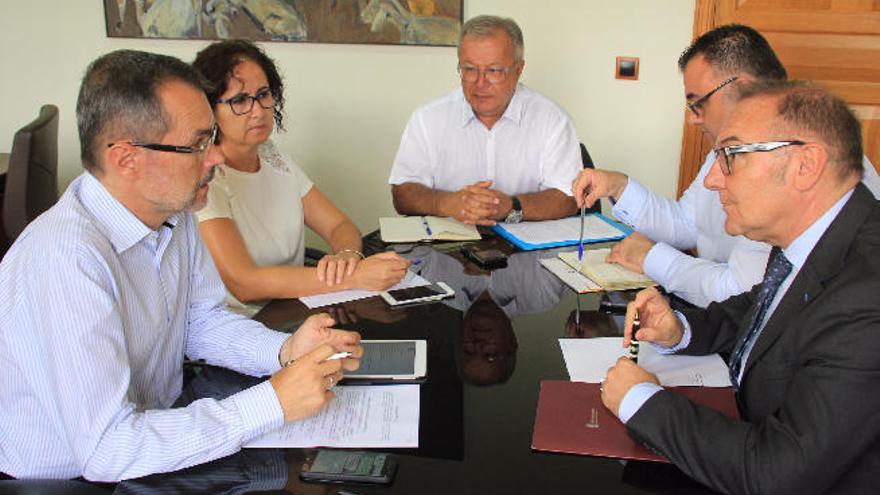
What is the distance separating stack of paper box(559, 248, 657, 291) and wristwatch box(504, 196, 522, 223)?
394 mm

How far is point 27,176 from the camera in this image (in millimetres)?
2588

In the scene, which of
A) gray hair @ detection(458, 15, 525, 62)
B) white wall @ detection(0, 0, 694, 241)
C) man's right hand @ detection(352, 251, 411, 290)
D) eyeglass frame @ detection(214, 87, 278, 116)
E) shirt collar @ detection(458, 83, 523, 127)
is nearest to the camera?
man's right hand @ detection(352, 251, 411, 290)

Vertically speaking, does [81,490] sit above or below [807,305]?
below

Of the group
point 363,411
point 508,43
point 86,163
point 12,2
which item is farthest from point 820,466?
point 12,2

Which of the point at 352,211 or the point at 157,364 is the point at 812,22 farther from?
the point at 157,364

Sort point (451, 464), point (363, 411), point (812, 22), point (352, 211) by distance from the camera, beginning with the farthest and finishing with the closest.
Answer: point (352, 211) < point (812, 22) < point (363, 411) < point (451, 464)

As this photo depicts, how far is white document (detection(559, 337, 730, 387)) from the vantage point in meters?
1.33

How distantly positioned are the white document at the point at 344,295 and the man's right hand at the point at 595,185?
1.99 feet

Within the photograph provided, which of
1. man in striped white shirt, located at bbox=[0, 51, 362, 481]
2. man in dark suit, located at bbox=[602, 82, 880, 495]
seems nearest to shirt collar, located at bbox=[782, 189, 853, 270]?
man in dark suit, located at bbox=[602, 82, 880, 495]

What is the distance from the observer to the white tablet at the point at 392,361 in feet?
4.39

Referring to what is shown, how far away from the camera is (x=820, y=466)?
954 mm

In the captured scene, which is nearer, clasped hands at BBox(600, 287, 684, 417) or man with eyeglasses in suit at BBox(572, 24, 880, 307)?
clasped hands at BBox(600, 287, 684, 417)

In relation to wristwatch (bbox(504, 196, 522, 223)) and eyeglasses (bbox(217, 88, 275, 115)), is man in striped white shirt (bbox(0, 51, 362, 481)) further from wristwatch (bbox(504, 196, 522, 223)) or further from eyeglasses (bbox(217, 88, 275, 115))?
wristwatch (bbox(504, 196, 522, 223))

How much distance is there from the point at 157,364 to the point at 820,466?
111cm
